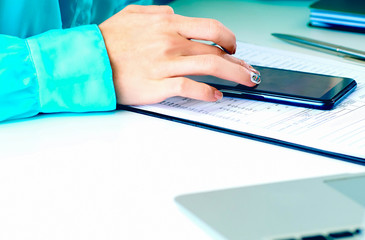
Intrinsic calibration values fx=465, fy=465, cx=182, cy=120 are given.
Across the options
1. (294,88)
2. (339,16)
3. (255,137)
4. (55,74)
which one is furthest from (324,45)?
(55,74)

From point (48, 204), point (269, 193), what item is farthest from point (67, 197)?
point (269, 193)

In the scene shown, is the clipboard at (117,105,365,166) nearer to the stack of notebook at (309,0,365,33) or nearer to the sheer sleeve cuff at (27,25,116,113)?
the sheer sleeve cuff at (27,25,116,113)

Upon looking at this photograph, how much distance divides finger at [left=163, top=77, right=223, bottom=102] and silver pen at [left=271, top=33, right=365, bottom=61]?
33cm

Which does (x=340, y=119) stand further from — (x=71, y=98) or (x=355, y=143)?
(x=71, y=98)

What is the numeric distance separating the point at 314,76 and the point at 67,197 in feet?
1.33

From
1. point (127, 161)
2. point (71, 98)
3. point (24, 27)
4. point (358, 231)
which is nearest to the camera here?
point (358, 231)

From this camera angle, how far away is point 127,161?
1.67 feet

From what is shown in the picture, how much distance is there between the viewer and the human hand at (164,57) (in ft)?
2.08

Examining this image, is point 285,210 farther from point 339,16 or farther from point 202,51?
point 339,16

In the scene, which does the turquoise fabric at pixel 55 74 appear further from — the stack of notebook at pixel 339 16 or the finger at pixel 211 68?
the stack of notebook at pixel 339 16

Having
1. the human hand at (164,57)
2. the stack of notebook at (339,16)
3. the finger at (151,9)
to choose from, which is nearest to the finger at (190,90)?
the human hand at (164,57)

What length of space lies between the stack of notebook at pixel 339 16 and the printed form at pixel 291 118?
0.33m

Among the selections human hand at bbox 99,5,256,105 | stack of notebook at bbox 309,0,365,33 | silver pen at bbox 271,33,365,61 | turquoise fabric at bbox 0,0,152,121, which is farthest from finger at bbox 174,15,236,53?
stack of notebook at bbox 309,0,365,33

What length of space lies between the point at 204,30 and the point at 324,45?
1.02 ft
